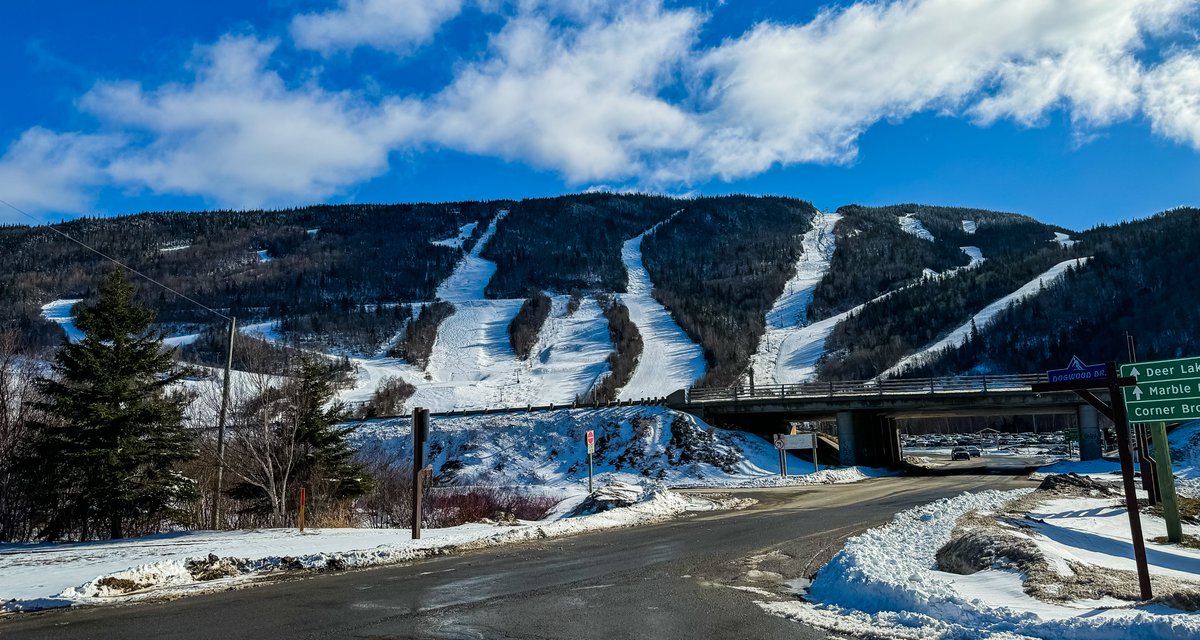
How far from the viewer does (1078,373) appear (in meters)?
8.86

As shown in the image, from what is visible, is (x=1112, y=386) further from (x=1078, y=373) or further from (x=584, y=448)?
(x=584, y=448)

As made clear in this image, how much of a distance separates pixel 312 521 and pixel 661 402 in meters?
25.2

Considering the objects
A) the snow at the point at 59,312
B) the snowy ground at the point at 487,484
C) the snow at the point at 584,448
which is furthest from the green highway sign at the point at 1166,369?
the snow at the point at 59,312

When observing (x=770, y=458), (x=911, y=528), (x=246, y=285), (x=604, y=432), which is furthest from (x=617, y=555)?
(x=246, y=285)

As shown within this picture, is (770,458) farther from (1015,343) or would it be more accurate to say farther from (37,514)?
(1015,343)

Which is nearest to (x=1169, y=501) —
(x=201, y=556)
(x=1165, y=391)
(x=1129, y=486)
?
(x=1165, y=391)

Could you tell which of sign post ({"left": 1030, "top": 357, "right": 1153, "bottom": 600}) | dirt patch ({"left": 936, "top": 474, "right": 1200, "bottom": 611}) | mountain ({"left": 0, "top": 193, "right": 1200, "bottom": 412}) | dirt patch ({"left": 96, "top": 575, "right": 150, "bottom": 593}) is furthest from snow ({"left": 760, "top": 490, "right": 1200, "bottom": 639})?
mountain ({"left": 0, "top": 193, "right": 1200, "bottom": 412})

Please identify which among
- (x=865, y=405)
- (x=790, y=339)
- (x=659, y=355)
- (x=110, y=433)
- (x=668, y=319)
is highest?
(x=668, y=319)

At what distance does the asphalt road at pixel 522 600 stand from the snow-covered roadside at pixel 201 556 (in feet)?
2.71

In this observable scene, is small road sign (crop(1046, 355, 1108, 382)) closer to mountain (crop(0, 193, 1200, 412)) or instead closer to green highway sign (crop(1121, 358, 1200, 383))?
green highway sign (crop(1121, 358, 1200, 383))

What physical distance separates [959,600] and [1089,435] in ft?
135

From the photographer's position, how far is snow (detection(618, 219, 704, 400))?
3661 inches

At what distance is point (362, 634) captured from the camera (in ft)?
23.2

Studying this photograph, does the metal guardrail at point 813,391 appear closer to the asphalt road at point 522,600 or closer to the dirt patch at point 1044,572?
the asphalt road at point 522,600
